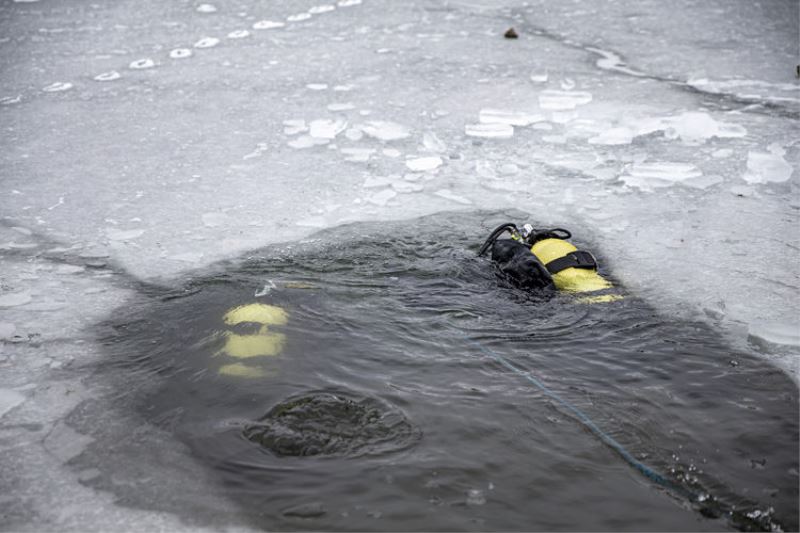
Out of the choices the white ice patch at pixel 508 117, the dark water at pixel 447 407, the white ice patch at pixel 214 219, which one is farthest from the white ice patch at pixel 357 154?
the dark water at pixel 447 407

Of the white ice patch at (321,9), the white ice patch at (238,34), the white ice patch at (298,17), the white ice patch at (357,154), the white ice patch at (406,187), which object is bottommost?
the white ice patch at (406,187)

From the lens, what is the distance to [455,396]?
9.18 ft

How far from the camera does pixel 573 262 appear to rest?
3615 millimetres

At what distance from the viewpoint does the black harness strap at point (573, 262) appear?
3.61 metres

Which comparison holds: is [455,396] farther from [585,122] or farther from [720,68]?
[720,68]

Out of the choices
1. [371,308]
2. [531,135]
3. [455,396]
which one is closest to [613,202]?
[531,135]

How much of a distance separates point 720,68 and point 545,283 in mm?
3496

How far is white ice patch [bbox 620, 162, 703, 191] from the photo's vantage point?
4668 millimetres

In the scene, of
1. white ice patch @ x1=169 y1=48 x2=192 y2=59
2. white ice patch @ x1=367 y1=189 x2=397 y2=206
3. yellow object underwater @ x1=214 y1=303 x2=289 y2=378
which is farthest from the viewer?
white ice patch @ x1=169 y1=48 x2=192 y2=59

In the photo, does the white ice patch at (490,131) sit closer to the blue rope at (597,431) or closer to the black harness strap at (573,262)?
the black harness strap at (573,262)

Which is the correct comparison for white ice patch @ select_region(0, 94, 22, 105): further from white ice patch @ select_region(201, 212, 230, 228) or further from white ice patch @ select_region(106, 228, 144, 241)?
white ice patch @ select_region(201, 212, 230, 228)

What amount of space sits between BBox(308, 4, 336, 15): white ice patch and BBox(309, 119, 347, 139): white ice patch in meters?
2.23

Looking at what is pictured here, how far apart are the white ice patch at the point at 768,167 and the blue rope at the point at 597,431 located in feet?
8.26

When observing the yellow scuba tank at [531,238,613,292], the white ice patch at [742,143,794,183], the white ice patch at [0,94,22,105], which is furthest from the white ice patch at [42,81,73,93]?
the white ice patch at [742,143,794,183]
